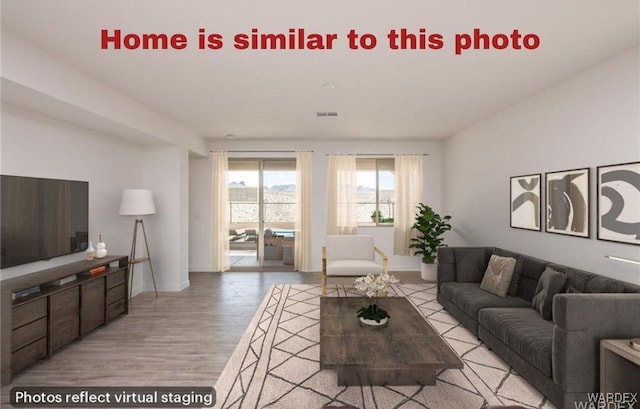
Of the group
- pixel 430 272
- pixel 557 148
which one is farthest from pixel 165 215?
pixel 557 148

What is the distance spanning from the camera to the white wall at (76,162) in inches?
120

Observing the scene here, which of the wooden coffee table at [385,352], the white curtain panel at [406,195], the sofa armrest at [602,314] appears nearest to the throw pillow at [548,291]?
the sofa armrest at [602,314]

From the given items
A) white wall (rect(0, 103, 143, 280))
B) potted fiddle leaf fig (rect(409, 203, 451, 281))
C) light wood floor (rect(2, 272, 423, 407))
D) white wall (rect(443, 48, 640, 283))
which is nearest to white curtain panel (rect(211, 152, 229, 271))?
light wood floor (rect(2, 272, 423, 407))

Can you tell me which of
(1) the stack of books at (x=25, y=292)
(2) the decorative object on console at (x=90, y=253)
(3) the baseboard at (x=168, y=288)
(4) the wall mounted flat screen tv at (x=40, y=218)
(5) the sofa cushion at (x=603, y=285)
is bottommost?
(3) the baseboard at (x=168, y=288)

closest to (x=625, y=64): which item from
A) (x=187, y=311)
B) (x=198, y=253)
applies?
(x=187, y=311)

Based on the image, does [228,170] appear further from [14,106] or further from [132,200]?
[14,106]

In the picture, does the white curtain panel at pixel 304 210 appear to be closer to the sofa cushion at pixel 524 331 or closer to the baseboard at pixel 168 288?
the baseboard at pixel 168 288

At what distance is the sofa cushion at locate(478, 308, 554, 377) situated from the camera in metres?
2.32

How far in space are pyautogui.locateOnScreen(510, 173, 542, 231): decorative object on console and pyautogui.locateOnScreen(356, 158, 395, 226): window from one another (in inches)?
108

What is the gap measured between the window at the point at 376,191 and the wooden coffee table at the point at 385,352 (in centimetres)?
376

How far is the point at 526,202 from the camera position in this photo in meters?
3.95

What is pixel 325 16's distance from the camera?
2250 mm

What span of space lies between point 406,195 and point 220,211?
3.93m

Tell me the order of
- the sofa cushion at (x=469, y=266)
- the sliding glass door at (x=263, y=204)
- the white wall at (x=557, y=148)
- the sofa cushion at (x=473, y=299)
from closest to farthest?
the white wall at (x=557, y=148)
the sofa cushion at (x=473, y=299)
the sofa cushion at (x=469, y=266)
the sliding glass door at (x=263, y=204)
